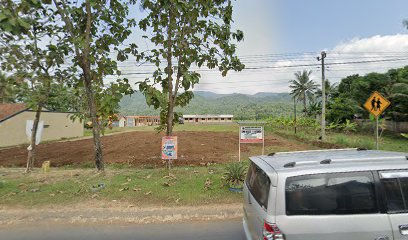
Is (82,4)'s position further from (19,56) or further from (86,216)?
(86,216)

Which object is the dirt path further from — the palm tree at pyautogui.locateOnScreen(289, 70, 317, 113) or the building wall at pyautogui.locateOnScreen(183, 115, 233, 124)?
the building wall at pyautogui.locateOnScreen(183, 115, 233, 124)

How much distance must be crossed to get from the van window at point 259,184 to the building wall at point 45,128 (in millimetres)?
28823

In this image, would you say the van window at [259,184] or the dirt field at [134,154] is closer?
the van window at [259,184]

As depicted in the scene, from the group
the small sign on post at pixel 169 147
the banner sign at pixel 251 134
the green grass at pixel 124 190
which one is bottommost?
the green grass at pixel 124 190

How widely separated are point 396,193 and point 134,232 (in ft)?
13.5

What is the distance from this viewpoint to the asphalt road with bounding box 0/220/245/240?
15.9 feet

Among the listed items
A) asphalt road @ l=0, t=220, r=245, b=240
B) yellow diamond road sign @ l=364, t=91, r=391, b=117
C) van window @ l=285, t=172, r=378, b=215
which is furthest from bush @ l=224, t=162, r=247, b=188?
yellow diamond road sign @ l=364, t=91, r=391, b=117

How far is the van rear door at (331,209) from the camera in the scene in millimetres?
2779

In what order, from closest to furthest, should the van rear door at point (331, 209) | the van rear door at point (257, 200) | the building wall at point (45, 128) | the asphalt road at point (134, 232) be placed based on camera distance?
the van rear door at point (331, 209) → the van rear door at point (257, 200) → the asphalt road at point (134, 232) → the building wall at point (45, 128)

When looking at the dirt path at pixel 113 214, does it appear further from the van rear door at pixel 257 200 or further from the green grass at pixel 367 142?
the green grass at pixel 367 142

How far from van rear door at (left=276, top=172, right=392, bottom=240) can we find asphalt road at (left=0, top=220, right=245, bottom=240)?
221cm

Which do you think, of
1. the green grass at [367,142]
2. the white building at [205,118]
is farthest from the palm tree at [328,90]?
the white building at [205,118]

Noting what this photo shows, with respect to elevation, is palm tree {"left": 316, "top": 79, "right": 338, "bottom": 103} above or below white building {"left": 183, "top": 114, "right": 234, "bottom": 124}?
above

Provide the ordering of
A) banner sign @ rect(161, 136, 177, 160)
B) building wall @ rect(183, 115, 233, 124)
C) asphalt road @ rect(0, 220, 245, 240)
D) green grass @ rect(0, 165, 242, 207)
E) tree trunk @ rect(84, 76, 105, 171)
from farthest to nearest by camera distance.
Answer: building wall @ rect(183, 115, 233, 124) < banner sign @ rect(161, 136, 177, 160) < tree trunk @ rect(84, 76, 105, 171) < green grass @ rect(0, 165, 242, 207) < asphalt road @ rect(0, 220, 245, 240)
